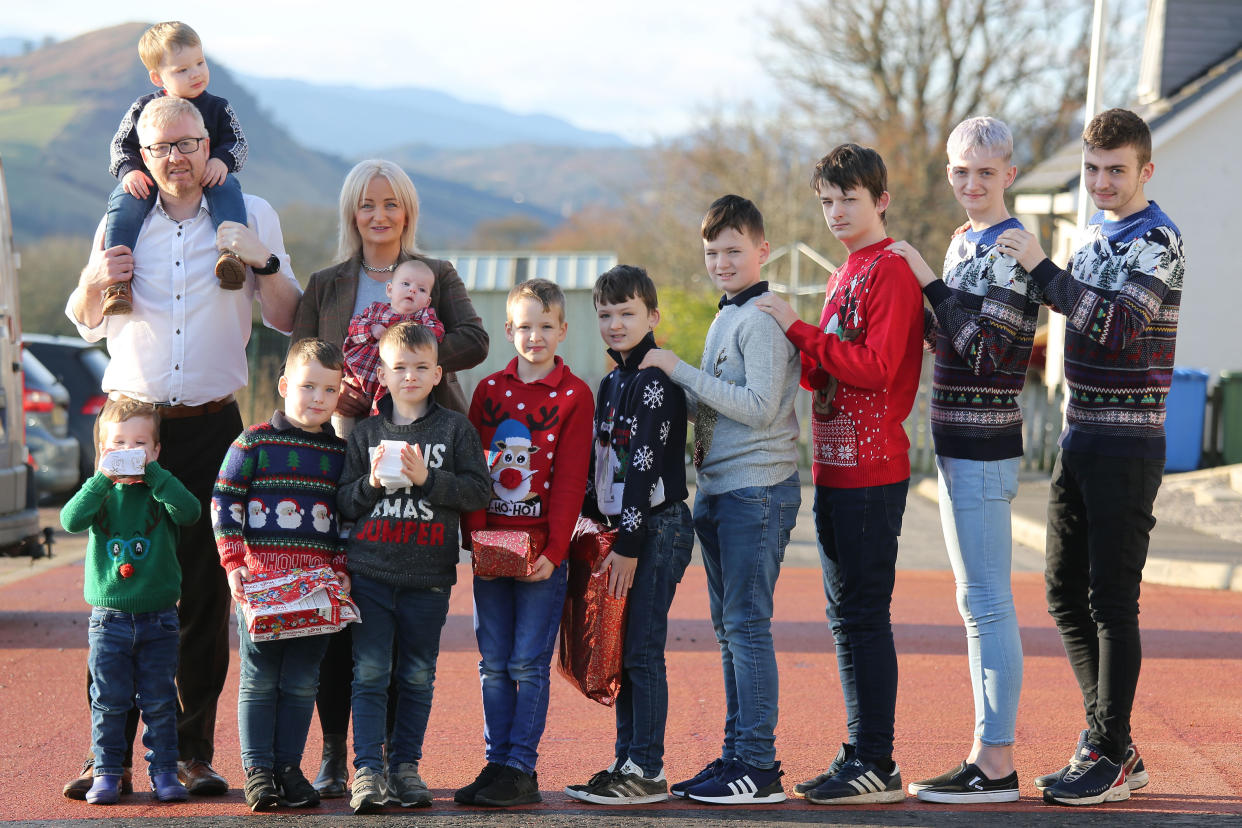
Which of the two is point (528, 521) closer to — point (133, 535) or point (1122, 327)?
point (133, 535)

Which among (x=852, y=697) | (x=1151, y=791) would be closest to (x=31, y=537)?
(x=852, y=697)

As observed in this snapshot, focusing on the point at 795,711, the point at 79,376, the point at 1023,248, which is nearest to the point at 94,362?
the point at 79,376

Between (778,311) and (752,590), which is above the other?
(778,311)

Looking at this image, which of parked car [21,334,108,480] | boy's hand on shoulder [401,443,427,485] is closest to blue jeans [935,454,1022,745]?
boy's hand on shoulder [401,443,427,485]

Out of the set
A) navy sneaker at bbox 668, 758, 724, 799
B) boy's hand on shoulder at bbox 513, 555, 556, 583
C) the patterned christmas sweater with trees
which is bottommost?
navy sneaker at bbox 668, 758, 724, 799

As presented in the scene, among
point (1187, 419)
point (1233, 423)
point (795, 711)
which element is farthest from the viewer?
point (1187, 419)

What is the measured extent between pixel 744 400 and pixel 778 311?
0.34 metres

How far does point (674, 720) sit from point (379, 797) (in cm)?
185

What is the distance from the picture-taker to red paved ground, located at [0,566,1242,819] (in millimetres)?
4715

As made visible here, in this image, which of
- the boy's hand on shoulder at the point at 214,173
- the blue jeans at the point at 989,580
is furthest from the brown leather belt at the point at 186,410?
the blue jeans at the point at 989,580

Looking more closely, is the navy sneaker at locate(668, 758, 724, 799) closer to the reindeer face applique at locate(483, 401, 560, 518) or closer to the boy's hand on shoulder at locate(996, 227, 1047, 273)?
the reindeer face applique at locate(483, 401, 560, 518)

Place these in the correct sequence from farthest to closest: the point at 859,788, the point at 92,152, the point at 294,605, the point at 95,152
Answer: the point at 95,152 → the point at 92,152 → the point at 859,788 → the point at 294,605

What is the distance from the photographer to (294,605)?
13.7 ft

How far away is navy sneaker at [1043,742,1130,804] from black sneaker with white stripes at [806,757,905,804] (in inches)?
21.6
